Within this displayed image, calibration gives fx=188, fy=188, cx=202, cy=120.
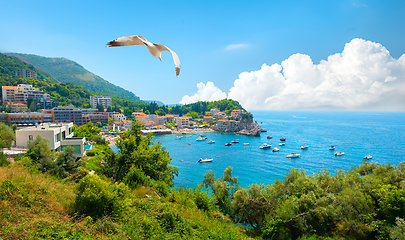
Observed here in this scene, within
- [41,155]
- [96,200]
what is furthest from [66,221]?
[41,155]

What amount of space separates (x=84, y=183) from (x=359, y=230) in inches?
495

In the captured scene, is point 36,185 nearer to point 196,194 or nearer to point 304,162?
point 196,194

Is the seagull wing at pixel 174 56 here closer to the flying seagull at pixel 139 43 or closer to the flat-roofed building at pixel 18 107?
the flying seagull at pixel 139 43

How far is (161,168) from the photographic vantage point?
11.4m

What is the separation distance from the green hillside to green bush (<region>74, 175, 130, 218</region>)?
515ft

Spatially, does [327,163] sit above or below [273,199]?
below

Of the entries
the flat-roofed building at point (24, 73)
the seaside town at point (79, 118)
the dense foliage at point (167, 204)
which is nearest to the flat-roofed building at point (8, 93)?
the seaside town at point (79, 118)

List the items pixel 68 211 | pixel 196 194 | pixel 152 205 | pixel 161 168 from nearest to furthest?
pixel 68 211
pixel 152 205
pixel 196 194
pixel 161 168

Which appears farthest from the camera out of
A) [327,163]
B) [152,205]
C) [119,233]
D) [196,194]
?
[327,163]

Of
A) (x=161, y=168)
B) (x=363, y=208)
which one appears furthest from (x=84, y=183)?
(x=363, y=208)

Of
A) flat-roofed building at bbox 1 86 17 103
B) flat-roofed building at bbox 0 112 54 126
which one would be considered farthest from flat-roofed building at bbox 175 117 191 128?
flat-roofed building at bbox 1 86 17 103

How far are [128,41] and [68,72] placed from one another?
20057 cm

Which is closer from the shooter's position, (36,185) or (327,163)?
(36,185)

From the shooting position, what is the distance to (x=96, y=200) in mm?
4801
